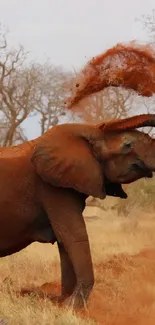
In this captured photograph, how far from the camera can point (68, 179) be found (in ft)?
25.7

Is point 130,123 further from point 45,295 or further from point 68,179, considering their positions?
point 45,295

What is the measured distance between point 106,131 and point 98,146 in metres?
0.25

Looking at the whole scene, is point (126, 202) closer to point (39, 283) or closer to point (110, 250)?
point (110, 250)

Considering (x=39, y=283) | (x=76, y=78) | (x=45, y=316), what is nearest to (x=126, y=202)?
(x=39, y=283)

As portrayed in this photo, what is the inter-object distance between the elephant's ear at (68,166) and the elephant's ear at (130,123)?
483 mm

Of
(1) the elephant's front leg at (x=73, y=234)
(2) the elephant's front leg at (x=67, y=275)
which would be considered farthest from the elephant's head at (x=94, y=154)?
(2) the elephant's front leg at (x=67, y=275)

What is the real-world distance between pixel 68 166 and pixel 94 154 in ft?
1.48

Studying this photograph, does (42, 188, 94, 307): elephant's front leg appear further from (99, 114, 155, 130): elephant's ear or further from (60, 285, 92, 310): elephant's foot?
(99, 114, 155, 130): elephant's ear

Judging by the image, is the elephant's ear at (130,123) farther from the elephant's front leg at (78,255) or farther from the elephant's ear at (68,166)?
the elephant's front leg at (78,255)

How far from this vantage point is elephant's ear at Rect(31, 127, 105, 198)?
7.82 metres

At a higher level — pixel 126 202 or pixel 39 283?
pixel 39 283

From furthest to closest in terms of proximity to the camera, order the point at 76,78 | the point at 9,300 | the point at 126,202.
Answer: the point at 126,202 → the point at 76,78 → the point at 9,300

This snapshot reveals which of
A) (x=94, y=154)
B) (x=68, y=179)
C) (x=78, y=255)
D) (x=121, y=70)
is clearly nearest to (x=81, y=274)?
(x=78, y=255)

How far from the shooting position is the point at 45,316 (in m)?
6.51
